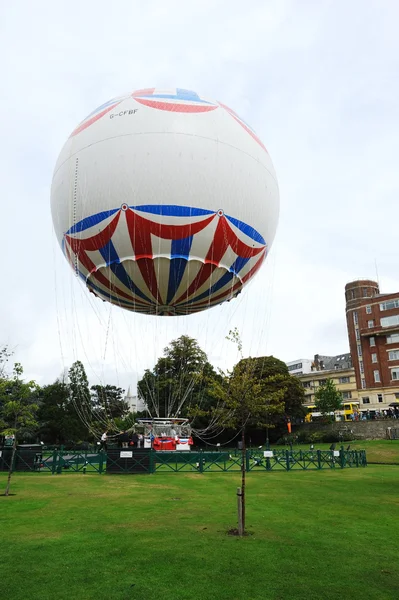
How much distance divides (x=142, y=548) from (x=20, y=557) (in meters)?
2.50

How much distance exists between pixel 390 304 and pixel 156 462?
176ft

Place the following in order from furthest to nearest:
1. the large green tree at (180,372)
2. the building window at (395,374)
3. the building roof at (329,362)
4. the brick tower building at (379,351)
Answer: the building roof at (329,362) → the brick tower building at (379,351) → the building window at (395,374) → the large green tree at (180,372)

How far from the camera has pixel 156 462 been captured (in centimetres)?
2756

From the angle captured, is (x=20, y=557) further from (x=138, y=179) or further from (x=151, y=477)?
(x=151, y=477)

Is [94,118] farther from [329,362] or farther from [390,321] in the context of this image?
[329,362]

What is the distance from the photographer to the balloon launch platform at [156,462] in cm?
2555

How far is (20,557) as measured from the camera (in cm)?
927

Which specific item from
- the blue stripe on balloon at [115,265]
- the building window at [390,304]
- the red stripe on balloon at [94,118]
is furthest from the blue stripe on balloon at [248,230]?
the building window at [390,304]

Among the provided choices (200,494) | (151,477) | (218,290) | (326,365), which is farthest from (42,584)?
(326,365)

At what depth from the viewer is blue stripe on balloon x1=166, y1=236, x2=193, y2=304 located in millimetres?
16375

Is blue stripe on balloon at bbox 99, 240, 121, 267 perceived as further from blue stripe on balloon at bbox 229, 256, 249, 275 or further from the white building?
the white building

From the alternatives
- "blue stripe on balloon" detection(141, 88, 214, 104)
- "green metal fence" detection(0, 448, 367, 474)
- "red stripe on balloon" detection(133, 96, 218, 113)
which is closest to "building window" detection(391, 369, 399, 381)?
"green metal fence" detection(0, 448, 367, 474)

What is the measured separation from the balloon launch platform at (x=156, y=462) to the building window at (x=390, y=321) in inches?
1666

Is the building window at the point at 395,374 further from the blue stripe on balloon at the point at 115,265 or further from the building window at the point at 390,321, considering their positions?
the blue stripe on balloon at the point at 115,265
